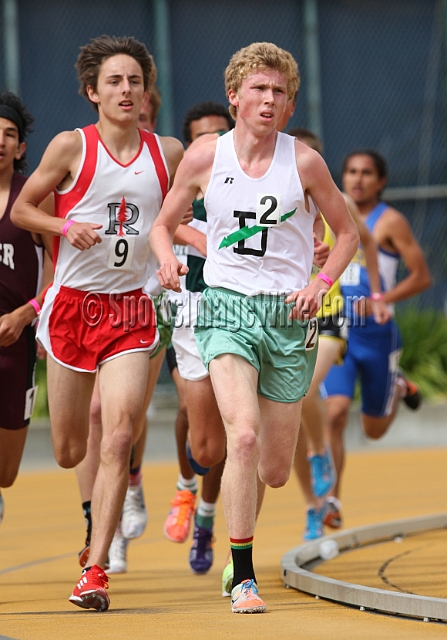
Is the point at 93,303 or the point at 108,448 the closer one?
the point at 108,448

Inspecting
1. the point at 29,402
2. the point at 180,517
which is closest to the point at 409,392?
the point at 180,517

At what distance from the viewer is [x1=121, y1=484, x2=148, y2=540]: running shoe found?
7.66 m

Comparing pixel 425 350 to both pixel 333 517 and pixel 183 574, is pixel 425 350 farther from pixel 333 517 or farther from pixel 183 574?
pixel 183 574

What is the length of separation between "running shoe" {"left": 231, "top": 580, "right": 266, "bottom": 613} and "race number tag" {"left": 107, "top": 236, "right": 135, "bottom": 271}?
72.7 inches

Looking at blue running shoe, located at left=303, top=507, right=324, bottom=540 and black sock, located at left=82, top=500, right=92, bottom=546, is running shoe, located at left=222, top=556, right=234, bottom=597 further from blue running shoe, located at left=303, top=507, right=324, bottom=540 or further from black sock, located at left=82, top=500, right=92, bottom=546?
blue running shoe, located at left=303, top=507, right=324, bottom=540

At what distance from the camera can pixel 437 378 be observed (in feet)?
58.9

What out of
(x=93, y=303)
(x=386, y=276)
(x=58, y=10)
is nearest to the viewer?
(x=93, y=303)

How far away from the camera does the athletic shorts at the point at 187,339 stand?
6.92 m

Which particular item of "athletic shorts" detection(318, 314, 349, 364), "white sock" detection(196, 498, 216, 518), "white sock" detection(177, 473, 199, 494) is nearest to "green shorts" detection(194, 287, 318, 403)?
"white sock" detection(196, 498, 216, 518)

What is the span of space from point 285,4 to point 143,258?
14820 millimetres

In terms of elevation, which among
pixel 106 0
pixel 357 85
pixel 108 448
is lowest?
pixel 108 448

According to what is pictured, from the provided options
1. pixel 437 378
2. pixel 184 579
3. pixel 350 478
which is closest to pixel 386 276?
pixel 350 478

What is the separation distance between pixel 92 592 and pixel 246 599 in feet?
2.49

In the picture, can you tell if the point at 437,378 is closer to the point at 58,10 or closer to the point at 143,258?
the point at 58,10
